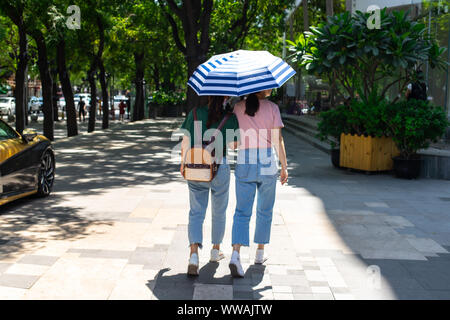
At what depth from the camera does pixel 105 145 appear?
19000mm

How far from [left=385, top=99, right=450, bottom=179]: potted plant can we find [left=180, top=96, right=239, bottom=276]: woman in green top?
6606 mm

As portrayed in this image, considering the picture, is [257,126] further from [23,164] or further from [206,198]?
[23,164]

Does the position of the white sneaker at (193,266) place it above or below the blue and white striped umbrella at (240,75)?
below

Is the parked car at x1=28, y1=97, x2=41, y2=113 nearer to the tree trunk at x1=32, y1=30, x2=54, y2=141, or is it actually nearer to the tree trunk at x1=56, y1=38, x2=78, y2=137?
the tree trunk at x1=56, y1=38, x2=78, y2=137

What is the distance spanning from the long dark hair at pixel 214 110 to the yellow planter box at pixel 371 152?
7.35 m

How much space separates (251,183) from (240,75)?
91 centimetres

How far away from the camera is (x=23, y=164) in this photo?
8.02m

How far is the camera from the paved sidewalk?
4609 mm

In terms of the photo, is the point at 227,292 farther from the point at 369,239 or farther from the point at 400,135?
the point at 400,135

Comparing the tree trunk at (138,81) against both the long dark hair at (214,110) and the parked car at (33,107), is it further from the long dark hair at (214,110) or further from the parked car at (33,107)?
the long dark hair at (214,110)

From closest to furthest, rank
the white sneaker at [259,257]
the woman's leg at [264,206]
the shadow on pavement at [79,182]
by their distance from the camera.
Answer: the woman's leg at [264,206]
the white sneaker at [259,257]
the shadow on pavement at [79,182]

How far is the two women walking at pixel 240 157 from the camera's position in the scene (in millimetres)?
4758

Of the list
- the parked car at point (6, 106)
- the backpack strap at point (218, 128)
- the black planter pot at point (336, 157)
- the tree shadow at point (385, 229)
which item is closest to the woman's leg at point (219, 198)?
the backpack strap at point (218, 128)

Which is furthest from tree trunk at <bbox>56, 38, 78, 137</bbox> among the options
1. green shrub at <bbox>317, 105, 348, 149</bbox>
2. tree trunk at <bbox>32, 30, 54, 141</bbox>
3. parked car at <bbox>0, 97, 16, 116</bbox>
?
parked car at <bbox>0, 97, 16, 116</bbox>
